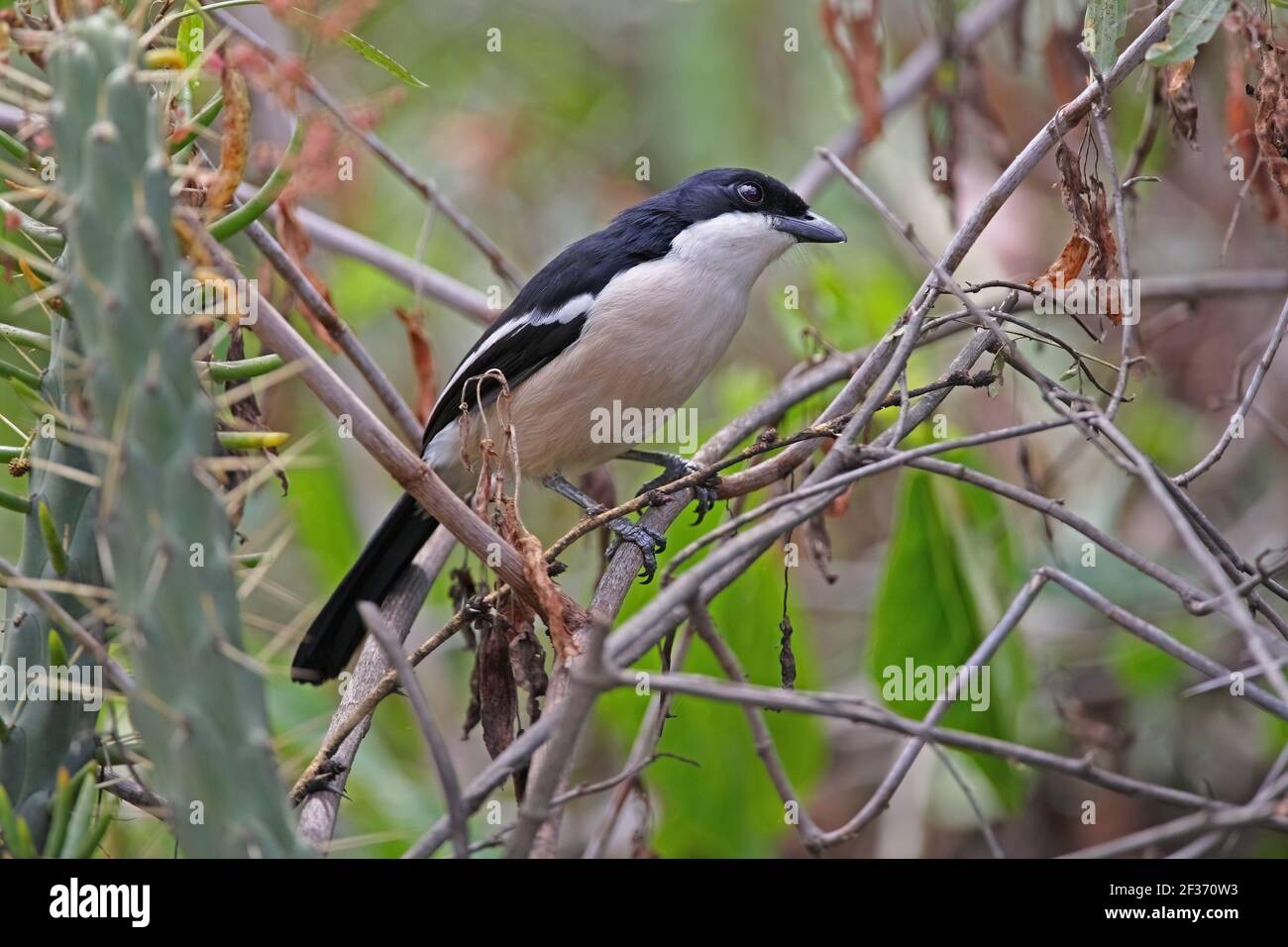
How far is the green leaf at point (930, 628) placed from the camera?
373 cm

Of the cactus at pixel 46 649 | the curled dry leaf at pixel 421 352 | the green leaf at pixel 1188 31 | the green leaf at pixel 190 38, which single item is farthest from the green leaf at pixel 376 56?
the green leaf at pixel 1188 31

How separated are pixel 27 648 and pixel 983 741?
1.62m

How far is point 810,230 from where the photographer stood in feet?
13.8

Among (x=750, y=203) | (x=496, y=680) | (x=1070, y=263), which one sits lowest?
(x=496, y=680)

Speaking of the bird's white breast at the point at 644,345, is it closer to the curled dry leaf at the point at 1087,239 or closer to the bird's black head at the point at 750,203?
the bird's black head at the point at 750,203

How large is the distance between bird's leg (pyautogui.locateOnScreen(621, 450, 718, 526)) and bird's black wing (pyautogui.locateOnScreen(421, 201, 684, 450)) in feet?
1.73

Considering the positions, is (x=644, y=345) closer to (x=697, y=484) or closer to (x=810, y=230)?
(x=810, y=230)

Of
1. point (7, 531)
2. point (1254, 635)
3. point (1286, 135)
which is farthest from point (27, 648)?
point (7, 531)

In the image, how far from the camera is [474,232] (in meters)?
4.22

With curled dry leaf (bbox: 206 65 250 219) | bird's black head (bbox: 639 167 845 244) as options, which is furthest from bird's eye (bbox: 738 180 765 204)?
curled dry leaf (bbox: 206 65 250 219)

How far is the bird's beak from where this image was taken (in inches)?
165

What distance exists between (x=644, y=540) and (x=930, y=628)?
1036mm

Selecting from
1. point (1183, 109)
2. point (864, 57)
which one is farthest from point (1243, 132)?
point (864, 57)
